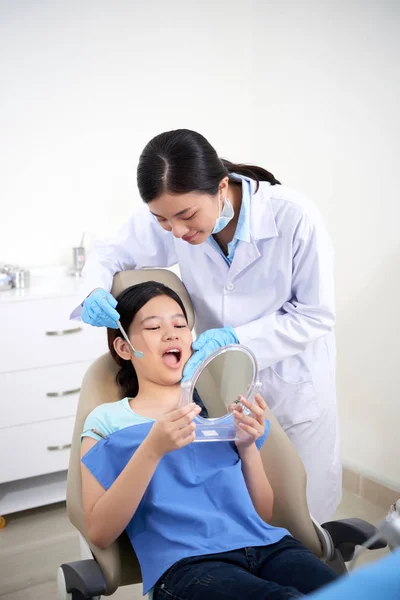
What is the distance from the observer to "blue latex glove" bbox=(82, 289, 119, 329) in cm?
158

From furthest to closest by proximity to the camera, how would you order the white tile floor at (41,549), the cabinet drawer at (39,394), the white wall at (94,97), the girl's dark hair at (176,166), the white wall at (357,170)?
the white wall at (94,97) < the cabinet drawer at (39,394) < the white wall at (357,170) < the white tile floor at (41,549) < the girl's dark hair at (176,166)

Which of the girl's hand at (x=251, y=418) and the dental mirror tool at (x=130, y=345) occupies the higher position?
the dental mirror tool at (x=130, y=345)

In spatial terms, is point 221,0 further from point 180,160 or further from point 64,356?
point 180,160

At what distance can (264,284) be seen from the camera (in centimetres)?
171

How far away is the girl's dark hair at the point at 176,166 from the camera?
4.73ft

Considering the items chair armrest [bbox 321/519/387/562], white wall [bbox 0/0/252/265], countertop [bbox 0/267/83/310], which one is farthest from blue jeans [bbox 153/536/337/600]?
white wall [bbox 0/0/252/265]

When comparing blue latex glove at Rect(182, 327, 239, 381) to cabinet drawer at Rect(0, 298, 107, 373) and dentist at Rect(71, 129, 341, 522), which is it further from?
cabinet drawer at Rect(0, 298, 107, 373)

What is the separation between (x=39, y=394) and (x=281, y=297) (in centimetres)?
129

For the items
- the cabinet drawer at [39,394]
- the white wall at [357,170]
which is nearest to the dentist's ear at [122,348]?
the cabinet drawer at [39,394]

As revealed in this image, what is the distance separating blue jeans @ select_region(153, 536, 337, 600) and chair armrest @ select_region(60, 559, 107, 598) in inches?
4.5

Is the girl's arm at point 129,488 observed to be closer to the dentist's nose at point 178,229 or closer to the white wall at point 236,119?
the dentist's nose at point 178,229

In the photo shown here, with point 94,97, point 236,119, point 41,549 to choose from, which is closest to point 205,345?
point 41,549

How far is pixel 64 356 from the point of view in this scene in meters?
2.64

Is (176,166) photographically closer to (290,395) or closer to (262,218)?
(262,218)
